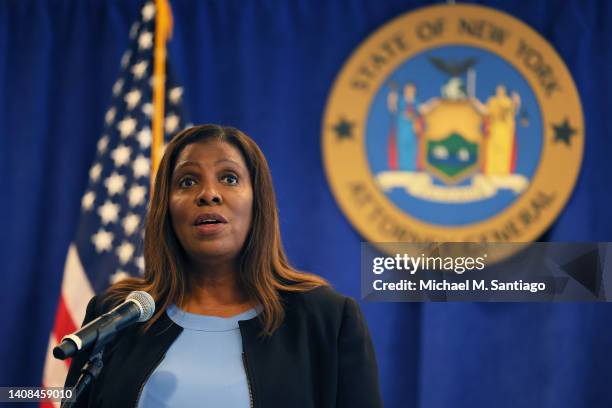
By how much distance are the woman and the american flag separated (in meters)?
0.83

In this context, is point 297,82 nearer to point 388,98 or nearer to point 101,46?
point 388,98

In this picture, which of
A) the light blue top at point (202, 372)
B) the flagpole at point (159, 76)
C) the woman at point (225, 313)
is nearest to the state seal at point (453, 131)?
the flagpole at point (159, 76)

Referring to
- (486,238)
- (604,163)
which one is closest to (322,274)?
(486,238)

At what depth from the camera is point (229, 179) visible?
1.42 m

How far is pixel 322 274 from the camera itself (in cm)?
253

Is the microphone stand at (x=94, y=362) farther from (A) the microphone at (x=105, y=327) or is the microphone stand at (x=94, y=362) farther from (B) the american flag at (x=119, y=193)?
(B) the american flag at (x=119, y=193)

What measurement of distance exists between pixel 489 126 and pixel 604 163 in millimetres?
422

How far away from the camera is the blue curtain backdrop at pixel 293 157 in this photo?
246 centimetres

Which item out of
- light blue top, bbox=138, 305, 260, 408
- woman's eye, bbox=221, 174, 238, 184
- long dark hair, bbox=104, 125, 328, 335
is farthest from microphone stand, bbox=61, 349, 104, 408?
woman's eye, bbox=221, 174, 238, 184

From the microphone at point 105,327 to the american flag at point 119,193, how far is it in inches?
48.9

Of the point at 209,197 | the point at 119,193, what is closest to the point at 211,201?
the point at 209,197

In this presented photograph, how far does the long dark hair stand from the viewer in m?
1.43

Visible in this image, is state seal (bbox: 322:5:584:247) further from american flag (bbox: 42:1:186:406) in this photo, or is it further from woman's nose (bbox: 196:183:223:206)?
woman's nose (bbox: 196:183:223:206)

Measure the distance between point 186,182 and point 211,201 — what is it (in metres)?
0.10
